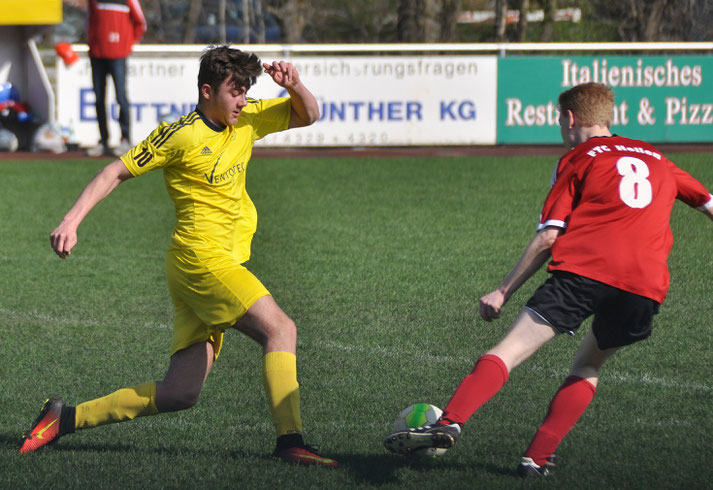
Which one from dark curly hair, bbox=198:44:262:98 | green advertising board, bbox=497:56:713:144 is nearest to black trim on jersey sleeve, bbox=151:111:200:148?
dark curly hair, bbox=198:44:262:98

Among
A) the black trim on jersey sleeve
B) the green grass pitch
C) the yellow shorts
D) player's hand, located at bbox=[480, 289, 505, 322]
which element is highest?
the black trim on jersey sleeve

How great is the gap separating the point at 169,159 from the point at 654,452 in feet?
7.48

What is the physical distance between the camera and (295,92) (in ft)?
15.0

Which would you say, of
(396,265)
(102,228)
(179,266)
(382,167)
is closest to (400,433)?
(179,266)

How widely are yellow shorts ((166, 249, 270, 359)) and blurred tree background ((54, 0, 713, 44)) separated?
20.6 metres

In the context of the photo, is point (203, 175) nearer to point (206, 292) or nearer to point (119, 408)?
point (206, 292)

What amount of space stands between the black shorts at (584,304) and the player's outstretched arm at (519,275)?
8 cm

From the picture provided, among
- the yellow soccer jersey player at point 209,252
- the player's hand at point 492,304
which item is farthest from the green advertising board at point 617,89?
the player's hand at point 492,304

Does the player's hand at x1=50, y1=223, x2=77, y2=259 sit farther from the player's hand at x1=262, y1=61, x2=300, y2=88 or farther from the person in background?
the person in background

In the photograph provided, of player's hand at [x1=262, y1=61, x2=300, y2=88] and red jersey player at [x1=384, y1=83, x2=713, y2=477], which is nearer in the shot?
red jersey player at [x1=384, y1=83, x2=713, y2=477]

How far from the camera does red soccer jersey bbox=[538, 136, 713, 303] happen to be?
3988 mm

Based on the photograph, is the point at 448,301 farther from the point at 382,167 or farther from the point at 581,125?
the point at 382,167

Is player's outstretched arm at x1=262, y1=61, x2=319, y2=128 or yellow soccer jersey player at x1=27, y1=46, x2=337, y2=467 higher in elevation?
player's outstretched arm at x1=262, y1=61, x2=319, y2=128

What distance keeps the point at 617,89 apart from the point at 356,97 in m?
3.82
